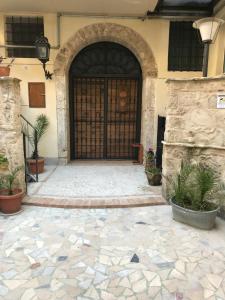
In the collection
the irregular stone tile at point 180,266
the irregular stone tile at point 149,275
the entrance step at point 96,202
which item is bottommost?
the irregular stone tile at point 149,275

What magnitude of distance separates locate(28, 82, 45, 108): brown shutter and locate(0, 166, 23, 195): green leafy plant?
2.27 m

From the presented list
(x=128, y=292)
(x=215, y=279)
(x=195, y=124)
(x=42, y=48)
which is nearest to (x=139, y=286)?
(x=128, y=292)

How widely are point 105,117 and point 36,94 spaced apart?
170 cm

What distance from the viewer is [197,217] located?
10.4 ft

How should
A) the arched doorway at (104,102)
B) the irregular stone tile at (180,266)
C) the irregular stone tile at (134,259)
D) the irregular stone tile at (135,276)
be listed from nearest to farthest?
the irregular stone tile at (135,276)
the irregular stone tile at (180,266)
the irregular stone tile at (134,259)
the arched doorway at (104,102)

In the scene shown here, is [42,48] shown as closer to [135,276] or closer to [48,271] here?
[48,271]

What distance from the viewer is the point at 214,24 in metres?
3.53

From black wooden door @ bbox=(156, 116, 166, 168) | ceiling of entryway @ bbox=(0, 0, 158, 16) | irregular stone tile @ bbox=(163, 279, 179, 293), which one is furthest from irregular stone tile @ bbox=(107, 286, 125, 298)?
ceiling of entryway @ bbox=(0, 0, 158, 16)

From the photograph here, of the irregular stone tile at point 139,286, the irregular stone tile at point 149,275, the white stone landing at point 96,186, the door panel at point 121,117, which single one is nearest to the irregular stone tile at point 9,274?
the irregular stone tile at point 139,286

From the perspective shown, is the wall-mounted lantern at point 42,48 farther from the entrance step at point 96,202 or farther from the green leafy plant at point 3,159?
the entrance step at point 96,202

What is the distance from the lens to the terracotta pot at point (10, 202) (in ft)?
11.5

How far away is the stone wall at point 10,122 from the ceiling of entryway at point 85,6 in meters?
2.21

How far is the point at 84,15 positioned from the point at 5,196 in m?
4.05

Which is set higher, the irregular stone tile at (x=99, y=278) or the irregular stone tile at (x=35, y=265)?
the irregular stone tile at (x=35, y=265)
